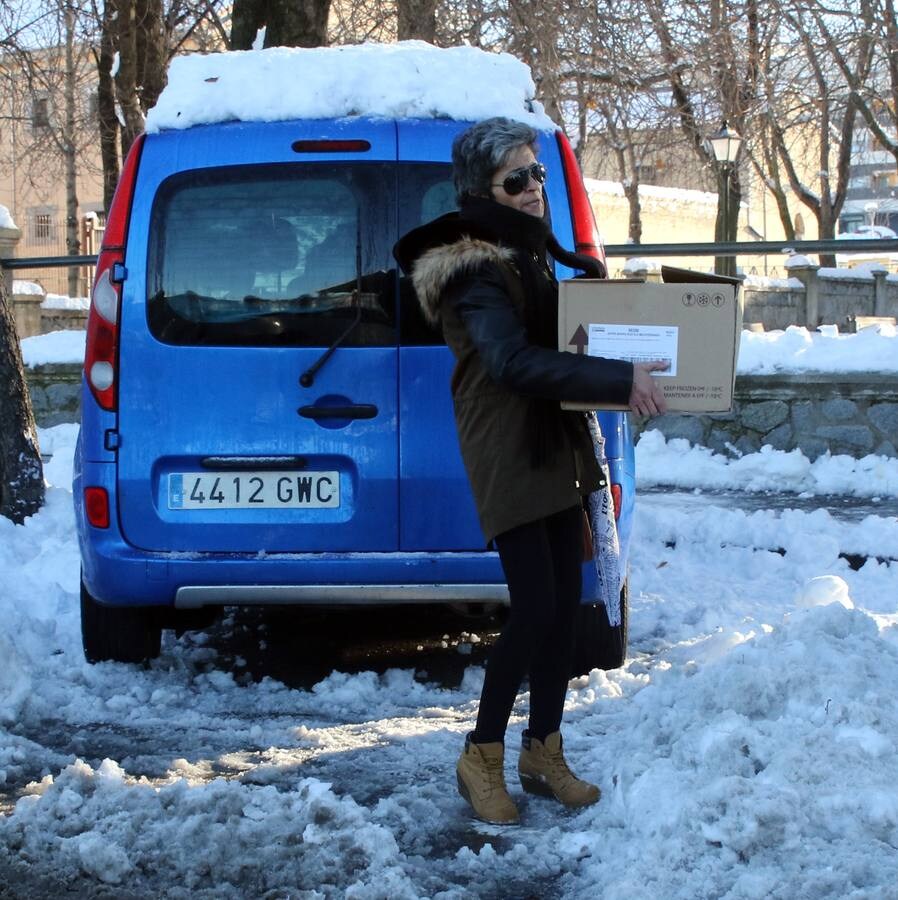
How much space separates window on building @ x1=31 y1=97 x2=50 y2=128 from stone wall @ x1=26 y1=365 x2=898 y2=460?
11.6 meters

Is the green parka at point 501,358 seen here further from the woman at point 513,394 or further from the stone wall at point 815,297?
the stone wall at point 815,297

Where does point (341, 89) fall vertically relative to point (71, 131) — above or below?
below

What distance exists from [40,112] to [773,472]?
1435cm

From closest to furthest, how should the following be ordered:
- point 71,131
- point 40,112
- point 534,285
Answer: point 534,285 → point 40,112 → point 71,131

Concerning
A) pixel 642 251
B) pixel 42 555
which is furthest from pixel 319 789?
pixel 642 251

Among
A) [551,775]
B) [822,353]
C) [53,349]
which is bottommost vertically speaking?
[551,775]

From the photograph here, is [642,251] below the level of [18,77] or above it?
below

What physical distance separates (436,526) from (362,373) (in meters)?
0.57

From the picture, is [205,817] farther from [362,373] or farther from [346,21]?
[346,21]

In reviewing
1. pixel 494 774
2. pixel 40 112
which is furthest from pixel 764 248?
pixel 40 112

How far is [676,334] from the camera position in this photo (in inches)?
136

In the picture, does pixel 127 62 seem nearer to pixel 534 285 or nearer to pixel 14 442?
pixel 14 442

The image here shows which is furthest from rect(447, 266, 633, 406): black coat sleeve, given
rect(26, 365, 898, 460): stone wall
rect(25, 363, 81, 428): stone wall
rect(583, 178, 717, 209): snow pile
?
rect(583, 178, 717, 209): snow pile

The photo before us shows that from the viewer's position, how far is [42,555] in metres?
6.96
